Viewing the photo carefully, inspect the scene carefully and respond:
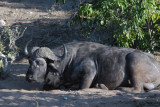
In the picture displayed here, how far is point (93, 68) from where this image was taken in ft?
21.9

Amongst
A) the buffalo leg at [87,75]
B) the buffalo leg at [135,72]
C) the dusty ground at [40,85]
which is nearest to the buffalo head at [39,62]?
the dusty ground at [40,85]

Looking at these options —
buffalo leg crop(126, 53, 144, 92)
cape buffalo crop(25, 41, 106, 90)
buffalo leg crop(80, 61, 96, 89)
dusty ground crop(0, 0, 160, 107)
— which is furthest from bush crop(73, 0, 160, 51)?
dusty ground crop(0, 0, 160, 107)

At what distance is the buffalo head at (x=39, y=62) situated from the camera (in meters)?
6.51

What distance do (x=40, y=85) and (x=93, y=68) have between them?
1.42 m

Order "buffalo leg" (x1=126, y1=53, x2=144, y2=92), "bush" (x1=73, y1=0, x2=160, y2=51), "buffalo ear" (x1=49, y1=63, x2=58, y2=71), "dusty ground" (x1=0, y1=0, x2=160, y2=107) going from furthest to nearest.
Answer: "bush" (x1=73, y1=0, x2=160, y2=51) → "buffalo ear" (x1=49, y1=63, x2=58, y2=71) → "buffalo leg" (x1=126, y1=53, x2=144, y2=92) → "dusty ground" (x1=0, y1=0, x2=160, y2=107)

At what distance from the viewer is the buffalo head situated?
6.51m

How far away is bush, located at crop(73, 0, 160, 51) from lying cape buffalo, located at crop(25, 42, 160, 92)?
1150 millimetres

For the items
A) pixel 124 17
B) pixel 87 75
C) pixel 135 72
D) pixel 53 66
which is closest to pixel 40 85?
pixel 53 66

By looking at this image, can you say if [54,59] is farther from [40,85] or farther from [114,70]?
[114,70]

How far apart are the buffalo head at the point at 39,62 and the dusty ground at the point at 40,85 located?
0.32 m

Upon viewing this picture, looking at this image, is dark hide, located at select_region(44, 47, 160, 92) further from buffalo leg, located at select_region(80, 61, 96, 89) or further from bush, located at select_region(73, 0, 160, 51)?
bush, located at select_region(73, 0, 160, 51)

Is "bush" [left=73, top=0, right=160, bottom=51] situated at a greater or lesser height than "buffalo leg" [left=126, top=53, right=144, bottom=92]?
greater

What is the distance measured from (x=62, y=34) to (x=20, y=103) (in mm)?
5450

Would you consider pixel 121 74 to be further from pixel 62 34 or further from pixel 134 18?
pixel 62 34
